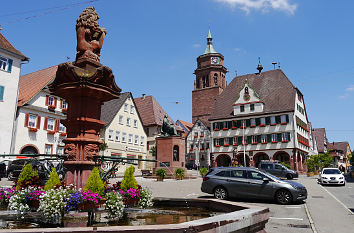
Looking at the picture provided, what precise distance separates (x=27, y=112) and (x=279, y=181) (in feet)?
103

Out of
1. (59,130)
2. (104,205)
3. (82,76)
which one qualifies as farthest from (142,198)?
(59,130)

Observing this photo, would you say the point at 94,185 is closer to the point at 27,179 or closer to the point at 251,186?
the point at 27,179

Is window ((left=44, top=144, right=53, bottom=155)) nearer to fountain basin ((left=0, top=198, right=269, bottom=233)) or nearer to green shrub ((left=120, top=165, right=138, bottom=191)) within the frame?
green shrub ((left=120, top=165, right=138, bottom=191))

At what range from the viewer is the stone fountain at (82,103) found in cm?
805

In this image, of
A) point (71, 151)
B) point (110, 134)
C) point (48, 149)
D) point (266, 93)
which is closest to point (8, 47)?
point (48, 149)

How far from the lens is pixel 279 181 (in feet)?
47.1

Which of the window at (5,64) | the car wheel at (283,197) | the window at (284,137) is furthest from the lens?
the window at (284,137)

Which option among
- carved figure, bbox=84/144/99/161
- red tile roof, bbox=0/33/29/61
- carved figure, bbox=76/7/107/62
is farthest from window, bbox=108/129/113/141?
carved figure, bbox=84/144/99/161

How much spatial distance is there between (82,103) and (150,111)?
54.2m

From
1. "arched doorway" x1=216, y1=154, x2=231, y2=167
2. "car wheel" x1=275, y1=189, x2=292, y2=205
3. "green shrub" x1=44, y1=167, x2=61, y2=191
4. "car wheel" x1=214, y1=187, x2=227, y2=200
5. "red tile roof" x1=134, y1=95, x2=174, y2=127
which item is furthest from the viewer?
"red tile roof" x1=134, y1=95, x2=174, y2=127

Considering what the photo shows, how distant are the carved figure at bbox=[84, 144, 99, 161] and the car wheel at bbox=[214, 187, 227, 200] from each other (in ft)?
27.5

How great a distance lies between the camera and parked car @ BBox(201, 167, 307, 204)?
14.0 m

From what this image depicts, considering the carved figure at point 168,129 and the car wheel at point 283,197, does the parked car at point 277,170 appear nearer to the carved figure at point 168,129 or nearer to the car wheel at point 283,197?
the carved figure at point 168,129

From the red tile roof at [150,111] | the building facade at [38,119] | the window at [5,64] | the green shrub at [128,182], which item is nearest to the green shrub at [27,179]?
the green shrub at [128,182]
